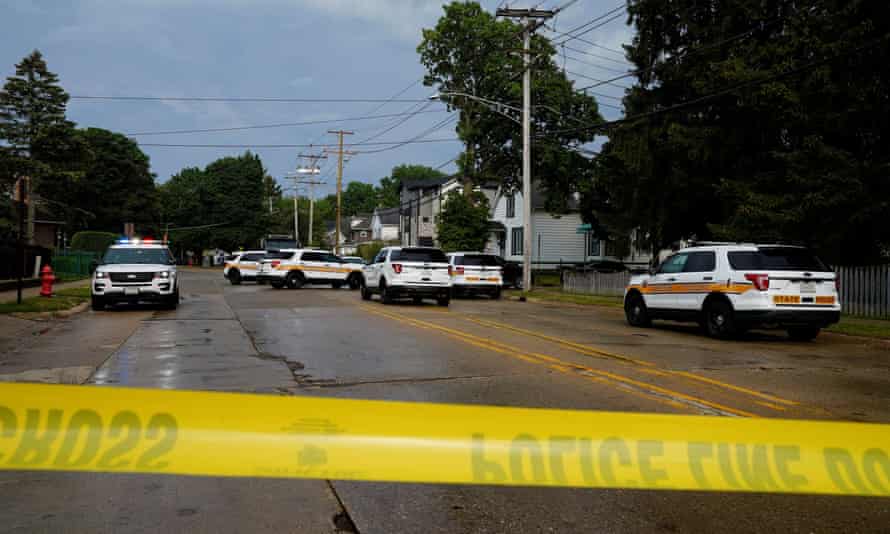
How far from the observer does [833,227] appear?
19156 millimetres

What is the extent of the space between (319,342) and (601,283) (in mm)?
20768

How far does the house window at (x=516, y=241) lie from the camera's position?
56.9 m

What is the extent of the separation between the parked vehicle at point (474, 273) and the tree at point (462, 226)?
14542 millimetres

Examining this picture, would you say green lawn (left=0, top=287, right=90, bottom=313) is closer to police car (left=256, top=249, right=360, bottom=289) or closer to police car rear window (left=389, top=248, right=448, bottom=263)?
police car rear window (left=389, top=248, right=448, bottom=263)

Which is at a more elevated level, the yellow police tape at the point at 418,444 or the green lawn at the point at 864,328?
the yellow police tape at the point at 418,444

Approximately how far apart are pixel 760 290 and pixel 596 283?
18.3 meters

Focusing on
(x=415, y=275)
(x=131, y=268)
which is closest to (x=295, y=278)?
(x=415, y=275)

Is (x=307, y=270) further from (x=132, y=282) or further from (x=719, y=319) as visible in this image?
(x=719, y=319)

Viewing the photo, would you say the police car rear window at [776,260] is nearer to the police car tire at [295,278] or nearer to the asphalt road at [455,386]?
the asphalt road at [455,386]

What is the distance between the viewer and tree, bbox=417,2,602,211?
47500 millimetres

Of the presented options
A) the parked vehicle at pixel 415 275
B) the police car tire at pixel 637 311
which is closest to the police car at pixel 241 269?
the parked vehicle at pixel 415 275

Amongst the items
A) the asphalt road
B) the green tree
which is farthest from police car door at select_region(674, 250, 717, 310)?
the green tree

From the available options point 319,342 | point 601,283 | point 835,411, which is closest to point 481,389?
point 835,411

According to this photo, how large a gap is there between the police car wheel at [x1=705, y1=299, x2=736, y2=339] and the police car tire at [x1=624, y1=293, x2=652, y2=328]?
2.16m
